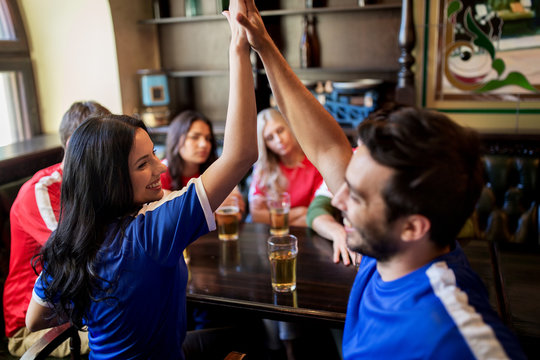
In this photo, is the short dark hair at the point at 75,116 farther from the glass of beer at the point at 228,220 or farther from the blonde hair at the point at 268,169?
the blonde hair at the point at 268,169

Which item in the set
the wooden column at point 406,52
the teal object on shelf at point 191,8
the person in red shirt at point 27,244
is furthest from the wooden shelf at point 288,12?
the person in red shirt at point 27,244

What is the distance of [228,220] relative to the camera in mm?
1930

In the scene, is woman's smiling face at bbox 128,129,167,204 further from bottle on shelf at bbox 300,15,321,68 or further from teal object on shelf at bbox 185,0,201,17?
teal object on shelf at bbox 185,0,201,17

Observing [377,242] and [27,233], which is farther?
[27,233]

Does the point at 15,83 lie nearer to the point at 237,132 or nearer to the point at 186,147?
the point at 186,147

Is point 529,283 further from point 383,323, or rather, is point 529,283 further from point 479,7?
point 479,7

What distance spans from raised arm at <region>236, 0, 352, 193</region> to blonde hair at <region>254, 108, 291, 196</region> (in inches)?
53.9

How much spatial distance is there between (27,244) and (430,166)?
1608mm

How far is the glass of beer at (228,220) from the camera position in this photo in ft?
6.32

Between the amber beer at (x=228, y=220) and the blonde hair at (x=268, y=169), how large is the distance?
71cm

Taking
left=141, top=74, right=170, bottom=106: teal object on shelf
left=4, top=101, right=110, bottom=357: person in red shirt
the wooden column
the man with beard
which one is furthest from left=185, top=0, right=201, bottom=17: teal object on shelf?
the man with beard

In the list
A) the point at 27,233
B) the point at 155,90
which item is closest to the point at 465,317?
the point at 27,233

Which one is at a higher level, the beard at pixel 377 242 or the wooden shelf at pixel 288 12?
the wooden shelf at pixel 288 12

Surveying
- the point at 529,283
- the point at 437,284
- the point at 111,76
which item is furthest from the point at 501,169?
the point at 111,76
